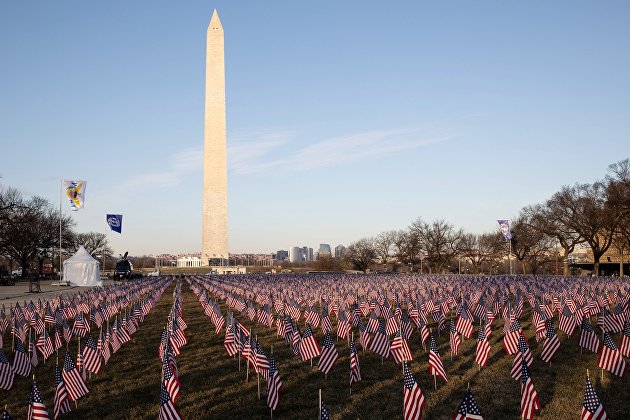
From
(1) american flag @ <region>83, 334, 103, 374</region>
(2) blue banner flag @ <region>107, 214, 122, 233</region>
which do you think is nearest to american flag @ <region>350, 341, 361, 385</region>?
(1) american flag @ <region>83, 334, 103, 374</region>

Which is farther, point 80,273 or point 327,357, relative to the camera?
point 80,273

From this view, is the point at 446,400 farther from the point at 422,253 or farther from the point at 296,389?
the point at 422,253

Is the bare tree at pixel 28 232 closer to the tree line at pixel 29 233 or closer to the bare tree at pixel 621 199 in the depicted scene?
the tree line at pixel 29 233

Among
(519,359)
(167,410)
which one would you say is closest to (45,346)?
(167,410)

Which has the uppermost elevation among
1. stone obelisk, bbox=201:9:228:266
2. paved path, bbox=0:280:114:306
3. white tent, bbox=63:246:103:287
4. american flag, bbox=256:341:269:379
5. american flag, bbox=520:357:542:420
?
stone obelisk, bbox=201:9:228:266

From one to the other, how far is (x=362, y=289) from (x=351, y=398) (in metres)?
27.6

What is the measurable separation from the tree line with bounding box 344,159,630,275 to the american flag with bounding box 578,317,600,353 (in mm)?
44215

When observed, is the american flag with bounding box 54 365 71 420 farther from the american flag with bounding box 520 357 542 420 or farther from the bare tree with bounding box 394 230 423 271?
the bare tree with bounding box 394 230 423 271

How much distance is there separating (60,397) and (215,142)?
208 feet

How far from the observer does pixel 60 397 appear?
11.1 metres

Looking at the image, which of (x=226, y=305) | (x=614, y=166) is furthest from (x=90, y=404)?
(x=614, y=166)

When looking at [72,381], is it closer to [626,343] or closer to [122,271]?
[626,343]

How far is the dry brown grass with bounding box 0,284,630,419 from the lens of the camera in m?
11.7

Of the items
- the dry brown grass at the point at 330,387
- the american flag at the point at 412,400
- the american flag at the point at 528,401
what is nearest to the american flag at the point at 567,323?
the dry brown grass at the point at 330,387
